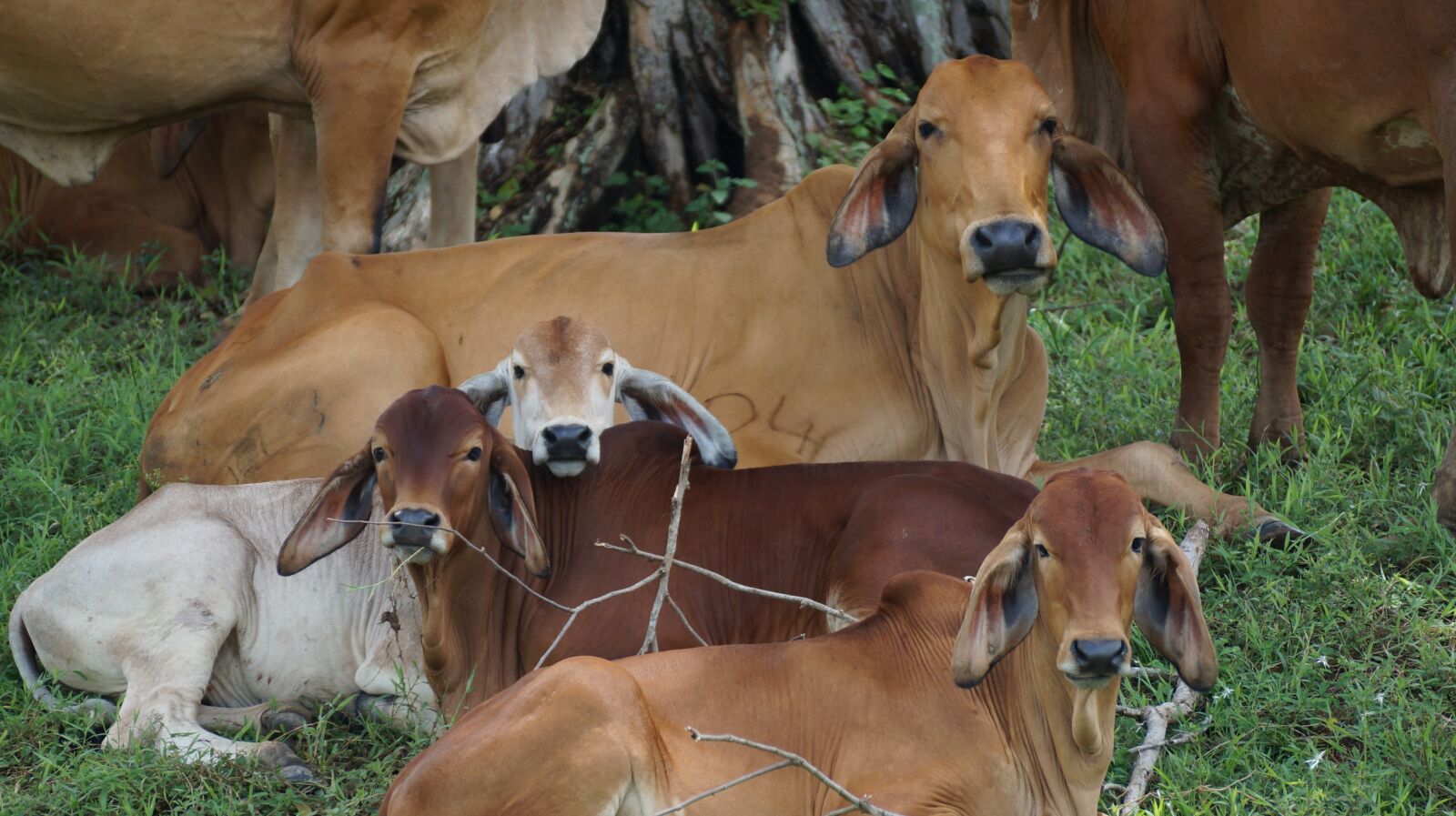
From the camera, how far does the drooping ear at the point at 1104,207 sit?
5.28m

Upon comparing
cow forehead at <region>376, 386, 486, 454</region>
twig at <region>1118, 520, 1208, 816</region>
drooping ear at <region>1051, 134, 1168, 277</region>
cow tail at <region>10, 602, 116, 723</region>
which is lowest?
twig at <region>1118, 520, 1208, 816</region>

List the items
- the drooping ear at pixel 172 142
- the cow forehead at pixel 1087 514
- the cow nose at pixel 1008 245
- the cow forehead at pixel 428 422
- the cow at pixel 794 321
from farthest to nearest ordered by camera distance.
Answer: the drooping ear at pixel 172 142, the cow at pixel 794 321, the cow nose at pixel 1008 245, the cow forehead at pixel 428 422, the cow forehead at pixel 1087 514

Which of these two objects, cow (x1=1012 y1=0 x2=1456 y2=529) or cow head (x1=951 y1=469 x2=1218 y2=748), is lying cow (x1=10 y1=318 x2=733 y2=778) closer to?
cow head (x1=951 y1=469 x2=1218 y2=748)

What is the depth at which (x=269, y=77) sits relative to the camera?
6.72 m

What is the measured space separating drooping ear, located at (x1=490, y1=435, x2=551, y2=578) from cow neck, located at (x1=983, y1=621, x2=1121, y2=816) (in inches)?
47.3

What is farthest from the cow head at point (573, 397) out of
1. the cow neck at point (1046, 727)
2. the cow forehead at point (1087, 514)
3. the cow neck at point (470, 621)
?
the cow forehead at point (1087, 514)

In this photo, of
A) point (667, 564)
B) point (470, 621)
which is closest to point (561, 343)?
point (470, 621)

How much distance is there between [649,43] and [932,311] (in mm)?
3153

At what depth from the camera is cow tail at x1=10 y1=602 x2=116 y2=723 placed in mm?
4816

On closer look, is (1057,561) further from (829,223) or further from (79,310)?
(79,310)

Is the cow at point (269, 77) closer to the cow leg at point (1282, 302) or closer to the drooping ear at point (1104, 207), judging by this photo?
the drooping ear at point (1104, 207)

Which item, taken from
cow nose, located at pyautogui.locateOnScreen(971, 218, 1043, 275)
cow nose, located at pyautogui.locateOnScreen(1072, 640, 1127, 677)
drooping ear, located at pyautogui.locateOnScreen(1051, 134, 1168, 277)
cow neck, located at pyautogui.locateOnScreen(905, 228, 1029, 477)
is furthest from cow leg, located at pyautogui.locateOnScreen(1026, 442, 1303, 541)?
cow nose, located at pyautogui.locateOnScreen(1072, 640, 1127, 677)

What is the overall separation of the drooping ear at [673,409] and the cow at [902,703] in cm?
117

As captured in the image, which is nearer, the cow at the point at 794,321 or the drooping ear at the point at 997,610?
the drooping ear at the point at 997,610
